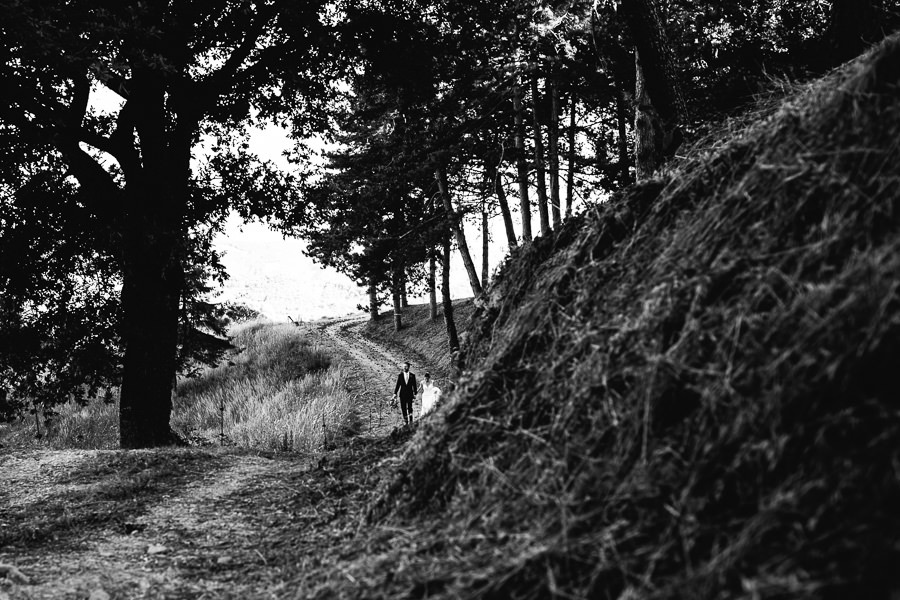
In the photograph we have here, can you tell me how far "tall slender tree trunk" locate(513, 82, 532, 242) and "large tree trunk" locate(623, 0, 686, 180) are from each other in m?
8.06

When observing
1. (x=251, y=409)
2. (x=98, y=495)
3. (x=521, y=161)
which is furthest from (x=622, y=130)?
(x=98, y=495)

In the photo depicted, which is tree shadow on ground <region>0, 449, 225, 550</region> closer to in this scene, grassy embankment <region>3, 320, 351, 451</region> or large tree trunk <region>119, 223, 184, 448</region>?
large tree trunk <region>119, 223, 184, 448</region>

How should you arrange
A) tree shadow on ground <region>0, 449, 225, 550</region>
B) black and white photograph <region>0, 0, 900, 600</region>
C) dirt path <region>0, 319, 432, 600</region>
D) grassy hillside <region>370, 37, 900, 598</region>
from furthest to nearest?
tree shadow on ground <region>0, 449, 225, 550</region> → dirt path <region>0, 319, 432, 600</region> → black and white photograph <region>0, 0, 900, 600</region> → grassy hillside <region>370, 37, 900, 598</region>

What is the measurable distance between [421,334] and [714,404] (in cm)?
2716

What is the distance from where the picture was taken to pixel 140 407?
10.4 m

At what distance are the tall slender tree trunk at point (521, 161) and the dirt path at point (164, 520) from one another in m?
9.95

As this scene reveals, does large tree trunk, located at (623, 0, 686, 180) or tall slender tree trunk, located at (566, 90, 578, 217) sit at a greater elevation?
tall slender tree trunk, located at (566, 90, 578, 217)

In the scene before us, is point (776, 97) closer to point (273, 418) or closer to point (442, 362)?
point (273, 418)

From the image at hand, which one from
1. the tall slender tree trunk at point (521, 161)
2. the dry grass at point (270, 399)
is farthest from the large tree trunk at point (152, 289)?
the tall slender tree trunk at point (521, 161)

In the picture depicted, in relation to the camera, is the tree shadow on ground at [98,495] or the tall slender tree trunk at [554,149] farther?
the tall slender tree trunk at [554,149]

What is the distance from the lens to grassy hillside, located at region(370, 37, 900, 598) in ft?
6.97

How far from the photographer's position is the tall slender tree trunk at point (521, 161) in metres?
16.2

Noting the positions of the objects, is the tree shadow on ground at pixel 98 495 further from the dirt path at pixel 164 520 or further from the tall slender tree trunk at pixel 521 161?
the tall slender tree trunk at pixel 521 161

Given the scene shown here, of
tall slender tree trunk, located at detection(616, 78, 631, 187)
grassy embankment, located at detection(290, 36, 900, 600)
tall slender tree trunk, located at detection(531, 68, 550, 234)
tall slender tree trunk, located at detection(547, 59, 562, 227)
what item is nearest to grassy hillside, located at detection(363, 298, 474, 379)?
tall slender tree trunk, located at detection(531, 68, 550, 234)
